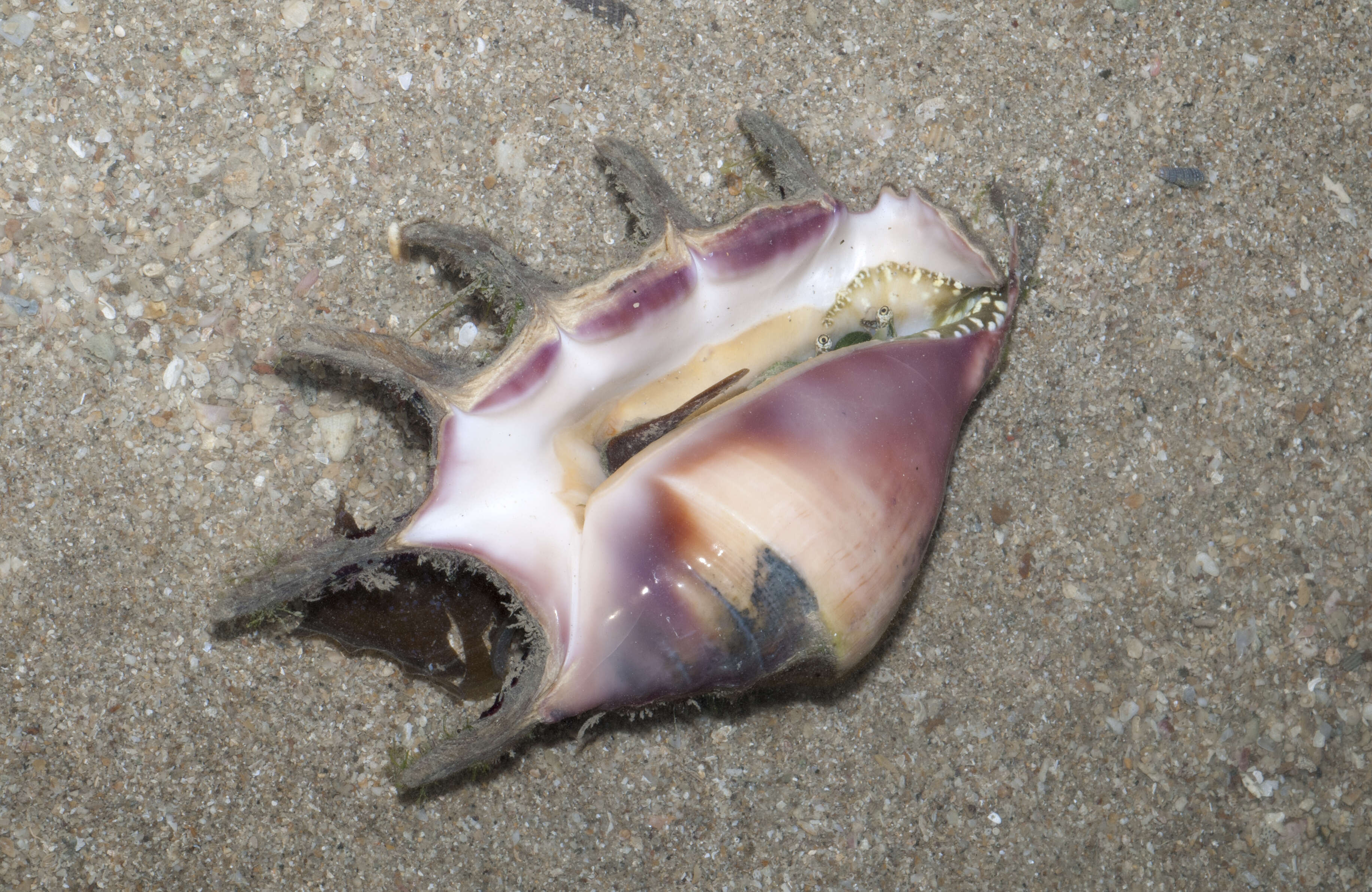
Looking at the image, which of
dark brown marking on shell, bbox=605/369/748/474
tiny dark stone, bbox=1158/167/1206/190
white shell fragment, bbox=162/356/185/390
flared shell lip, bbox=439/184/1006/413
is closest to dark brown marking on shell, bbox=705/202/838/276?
flared shell lip, bbox=439/184/1006/413

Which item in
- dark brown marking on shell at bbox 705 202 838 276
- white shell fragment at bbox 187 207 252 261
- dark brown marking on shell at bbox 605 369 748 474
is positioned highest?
white shell fragment at bbox 187 207 252 261

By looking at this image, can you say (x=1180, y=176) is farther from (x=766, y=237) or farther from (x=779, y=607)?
(x=779, y=607)

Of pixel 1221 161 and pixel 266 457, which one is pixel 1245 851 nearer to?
pixel 1221 161

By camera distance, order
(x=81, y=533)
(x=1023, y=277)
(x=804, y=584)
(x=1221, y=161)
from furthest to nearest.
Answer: (x=1221, y=161)
(x=1023, y=277)
(x=81, y=533)
(x=804, y=584)

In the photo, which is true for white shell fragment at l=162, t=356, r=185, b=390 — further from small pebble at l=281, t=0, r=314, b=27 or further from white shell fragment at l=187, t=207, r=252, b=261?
small pebble at l=281, t=0, r=314, b=27

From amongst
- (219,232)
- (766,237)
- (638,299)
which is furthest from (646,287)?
(219,232)

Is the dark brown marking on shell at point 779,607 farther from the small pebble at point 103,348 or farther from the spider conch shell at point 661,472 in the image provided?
the small pebble at point 103,348

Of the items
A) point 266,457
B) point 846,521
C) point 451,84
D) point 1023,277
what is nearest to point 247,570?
point 266,457
